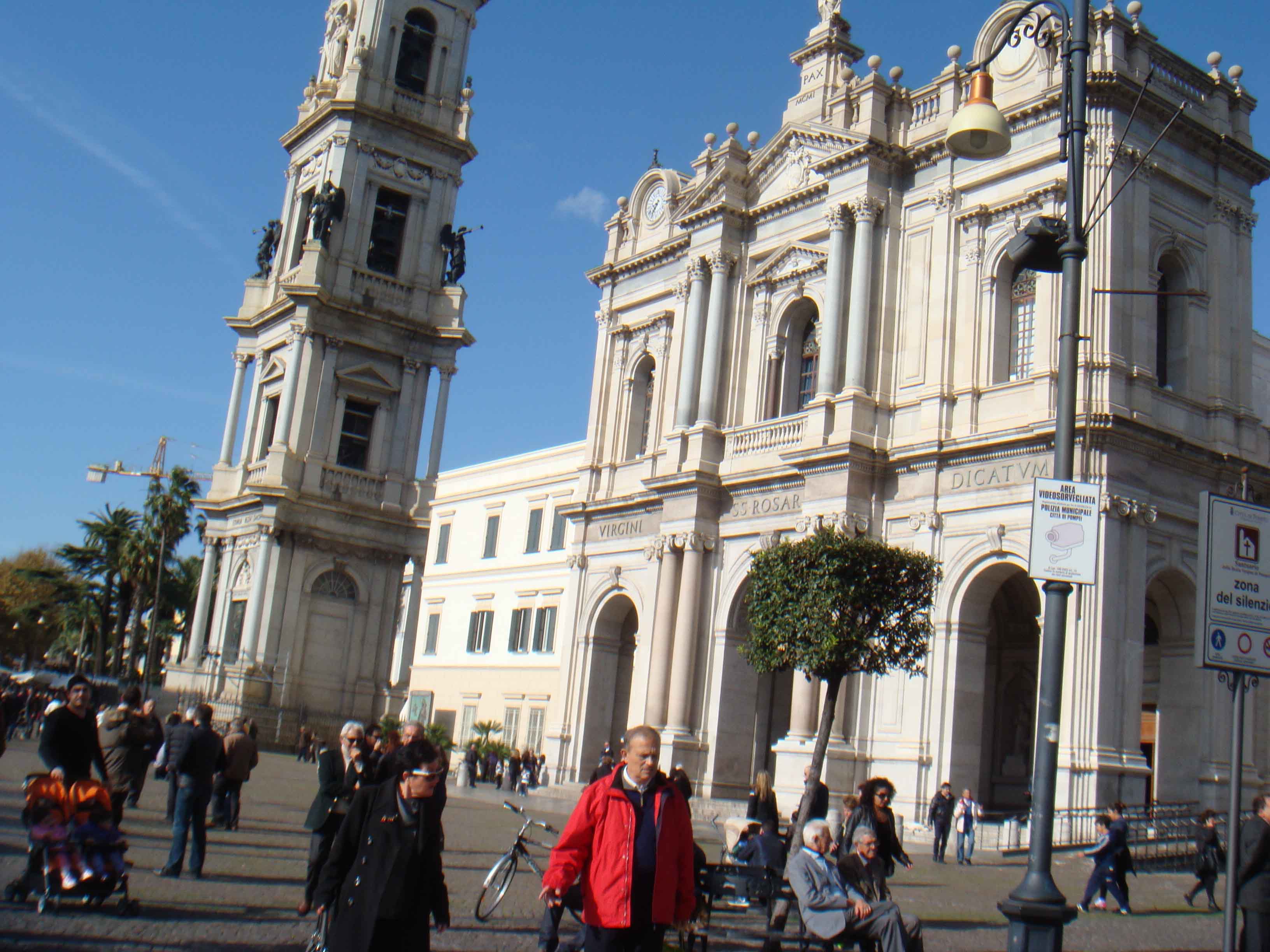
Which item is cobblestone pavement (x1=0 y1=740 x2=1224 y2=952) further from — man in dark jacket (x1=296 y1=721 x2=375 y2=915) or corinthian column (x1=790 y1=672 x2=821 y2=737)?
corinthian column (x1=790 y1=672 x2=821 y2=737)

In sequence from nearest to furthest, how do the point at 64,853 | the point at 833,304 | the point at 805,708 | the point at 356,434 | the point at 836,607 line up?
the point at 64,853
the point at 836,607
the point at 805,708
the point at 833,304
the point at 356,434

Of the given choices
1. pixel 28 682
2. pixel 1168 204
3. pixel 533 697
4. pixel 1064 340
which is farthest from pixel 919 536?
pixel 28 682

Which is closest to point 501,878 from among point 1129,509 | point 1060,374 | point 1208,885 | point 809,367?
point 1060,374

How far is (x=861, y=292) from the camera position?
2759 cm

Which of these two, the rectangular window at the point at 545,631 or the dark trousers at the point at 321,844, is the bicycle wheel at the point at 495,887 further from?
the rectangular window at the point at 545,631

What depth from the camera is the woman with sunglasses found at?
10438 millimetres

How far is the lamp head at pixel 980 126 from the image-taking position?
1063cm

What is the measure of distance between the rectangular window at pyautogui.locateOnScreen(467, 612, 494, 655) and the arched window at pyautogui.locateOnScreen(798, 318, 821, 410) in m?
22.2

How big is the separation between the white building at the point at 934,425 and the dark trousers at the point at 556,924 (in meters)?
14.4

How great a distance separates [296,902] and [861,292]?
19969 mm

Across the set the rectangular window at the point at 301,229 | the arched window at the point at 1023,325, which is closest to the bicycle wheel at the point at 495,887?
the arched window at the point at 1023,325

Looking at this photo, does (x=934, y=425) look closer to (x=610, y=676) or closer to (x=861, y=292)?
(x=861, y=292)

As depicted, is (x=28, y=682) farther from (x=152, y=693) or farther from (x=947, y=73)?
(x=947, y=73)

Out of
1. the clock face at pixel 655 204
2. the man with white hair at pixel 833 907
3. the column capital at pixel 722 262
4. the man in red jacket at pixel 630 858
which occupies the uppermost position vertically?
the clock face at pixel 655 204
